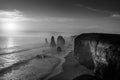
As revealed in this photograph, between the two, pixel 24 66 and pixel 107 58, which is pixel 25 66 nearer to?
pixel 24 66

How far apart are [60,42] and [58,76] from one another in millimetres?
54790

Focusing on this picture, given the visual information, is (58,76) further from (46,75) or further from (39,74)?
(39,74)

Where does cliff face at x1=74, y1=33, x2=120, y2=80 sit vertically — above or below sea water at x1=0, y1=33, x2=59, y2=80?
above

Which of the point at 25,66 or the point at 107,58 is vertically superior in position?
the point at 107,58

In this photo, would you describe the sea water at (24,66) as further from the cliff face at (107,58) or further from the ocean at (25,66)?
the cliff face at (107,58)

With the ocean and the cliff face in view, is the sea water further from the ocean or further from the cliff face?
the cliff face

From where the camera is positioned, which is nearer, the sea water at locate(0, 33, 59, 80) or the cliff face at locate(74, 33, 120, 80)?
the cliff face at locate(74, 33, 120, 80)

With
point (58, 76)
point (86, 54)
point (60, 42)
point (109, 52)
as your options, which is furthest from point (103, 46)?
point (60, 42)

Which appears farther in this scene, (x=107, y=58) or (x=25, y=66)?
(x=25, y=66)

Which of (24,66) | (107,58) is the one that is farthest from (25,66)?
(107,58)

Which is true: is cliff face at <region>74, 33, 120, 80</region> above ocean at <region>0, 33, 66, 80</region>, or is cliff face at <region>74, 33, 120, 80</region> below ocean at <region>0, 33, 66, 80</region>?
above

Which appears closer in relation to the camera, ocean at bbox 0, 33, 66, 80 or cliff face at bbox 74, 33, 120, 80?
cliff face at bbox 74, 33, 120, 80

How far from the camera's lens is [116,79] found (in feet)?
48.9

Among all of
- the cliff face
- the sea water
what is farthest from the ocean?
the cliff face
